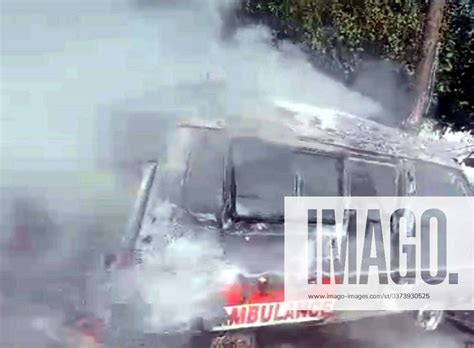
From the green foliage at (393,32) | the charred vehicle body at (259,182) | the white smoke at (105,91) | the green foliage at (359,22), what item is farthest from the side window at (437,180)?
the white smoke at (105,91)

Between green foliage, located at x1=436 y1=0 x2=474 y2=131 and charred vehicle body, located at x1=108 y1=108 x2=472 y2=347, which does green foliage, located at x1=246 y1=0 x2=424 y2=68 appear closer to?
green foliage, located at x1=436 y1=0 x2=474 y2=131

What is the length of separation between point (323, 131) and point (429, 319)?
0.64 meters

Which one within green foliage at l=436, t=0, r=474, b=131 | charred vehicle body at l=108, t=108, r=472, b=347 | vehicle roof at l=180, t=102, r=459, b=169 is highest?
green foliage at l=436, t=0, r=474, b=131

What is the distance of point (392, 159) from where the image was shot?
2.15 meters

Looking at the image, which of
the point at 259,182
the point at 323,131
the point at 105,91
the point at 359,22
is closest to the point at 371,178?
the point at 323,131

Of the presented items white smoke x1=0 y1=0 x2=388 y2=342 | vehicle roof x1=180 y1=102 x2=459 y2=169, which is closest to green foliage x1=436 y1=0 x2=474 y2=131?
vehicle roof x1=180 y1=102 x2=459 y2=169

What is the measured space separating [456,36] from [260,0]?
559mm

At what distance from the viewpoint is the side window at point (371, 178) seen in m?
2.13

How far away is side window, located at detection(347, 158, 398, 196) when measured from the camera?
213cm

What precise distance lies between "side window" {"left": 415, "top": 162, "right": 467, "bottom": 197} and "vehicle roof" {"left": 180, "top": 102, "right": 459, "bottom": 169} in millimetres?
48

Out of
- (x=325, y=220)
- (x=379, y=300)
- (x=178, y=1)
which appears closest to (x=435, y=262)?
(x=379, y=300)

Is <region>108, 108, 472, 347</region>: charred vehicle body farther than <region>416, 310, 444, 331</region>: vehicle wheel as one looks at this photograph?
No

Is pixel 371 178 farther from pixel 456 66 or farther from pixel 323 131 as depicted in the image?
pixel 456 66

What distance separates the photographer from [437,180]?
2.16 m
